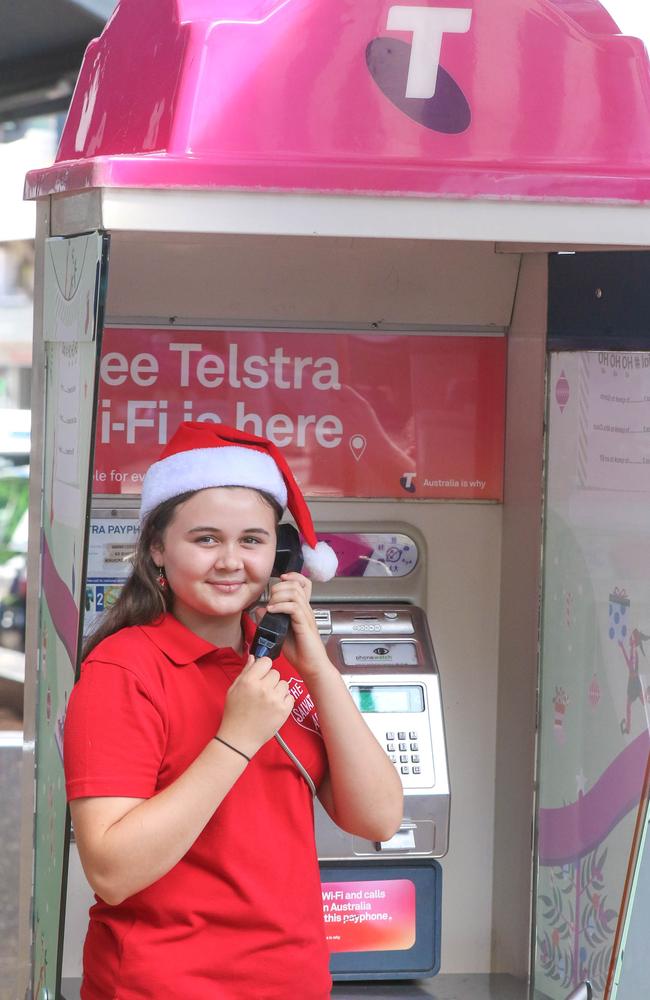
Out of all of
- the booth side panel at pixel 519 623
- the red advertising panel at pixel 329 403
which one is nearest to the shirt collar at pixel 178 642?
the red advertising panel at pixel 329 403

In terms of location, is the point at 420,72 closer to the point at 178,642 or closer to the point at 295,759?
the point at 178,642

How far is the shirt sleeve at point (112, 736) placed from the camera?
164 cm

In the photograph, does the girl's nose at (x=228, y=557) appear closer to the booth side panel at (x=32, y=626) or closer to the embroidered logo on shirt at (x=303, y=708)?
the embroidered logo on shirt at (x=303, y=708)

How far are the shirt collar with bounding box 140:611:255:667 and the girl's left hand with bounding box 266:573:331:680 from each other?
97 millimetres

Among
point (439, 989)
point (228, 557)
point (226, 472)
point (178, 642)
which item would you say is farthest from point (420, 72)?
point (439, 989)

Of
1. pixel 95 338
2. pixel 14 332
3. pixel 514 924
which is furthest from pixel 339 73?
pixel 14 332

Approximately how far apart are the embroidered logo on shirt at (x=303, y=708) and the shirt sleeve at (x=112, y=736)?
26cm

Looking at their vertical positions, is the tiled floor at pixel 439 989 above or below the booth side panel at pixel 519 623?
below

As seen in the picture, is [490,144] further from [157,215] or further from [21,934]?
[21,934]

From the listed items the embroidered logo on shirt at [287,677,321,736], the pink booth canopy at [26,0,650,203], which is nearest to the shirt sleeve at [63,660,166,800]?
the embroidered logo on shirt at [287,677,321,736]

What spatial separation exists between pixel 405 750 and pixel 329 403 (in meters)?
0.74

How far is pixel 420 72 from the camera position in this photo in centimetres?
214

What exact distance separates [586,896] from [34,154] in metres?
6.18

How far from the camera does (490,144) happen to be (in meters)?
2.11
